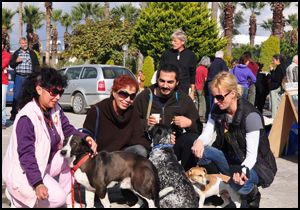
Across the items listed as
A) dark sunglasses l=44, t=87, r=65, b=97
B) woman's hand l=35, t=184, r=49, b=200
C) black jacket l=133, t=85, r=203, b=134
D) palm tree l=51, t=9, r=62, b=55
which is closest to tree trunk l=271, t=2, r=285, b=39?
palm tree l=51, t=9, r=62, b=55

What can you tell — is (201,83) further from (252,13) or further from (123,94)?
(252,13)

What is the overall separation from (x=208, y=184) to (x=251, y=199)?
0.46m

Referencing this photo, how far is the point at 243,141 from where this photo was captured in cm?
494

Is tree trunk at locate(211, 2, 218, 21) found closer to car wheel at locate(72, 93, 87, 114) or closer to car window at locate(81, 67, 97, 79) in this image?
car window at locate(81, 67, 97, 79)

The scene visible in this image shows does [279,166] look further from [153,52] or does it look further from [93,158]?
[153,52]

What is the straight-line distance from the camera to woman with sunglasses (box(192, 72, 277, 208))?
187 inches

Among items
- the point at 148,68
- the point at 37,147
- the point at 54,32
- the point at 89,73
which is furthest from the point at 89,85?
the point at 54,32

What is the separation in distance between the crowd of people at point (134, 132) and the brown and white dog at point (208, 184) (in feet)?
0.32

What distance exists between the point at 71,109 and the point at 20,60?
6.08 meters

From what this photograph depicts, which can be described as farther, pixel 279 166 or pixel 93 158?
pixel 279 166

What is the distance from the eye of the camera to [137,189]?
4773mm

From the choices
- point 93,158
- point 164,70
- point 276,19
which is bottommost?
point 93,158

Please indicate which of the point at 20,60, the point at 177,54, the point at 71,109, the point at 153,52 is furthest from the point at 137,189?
the point at 153,52

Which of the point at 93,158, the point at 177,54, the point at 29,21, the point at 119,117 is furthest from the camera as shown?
the point at 29,21
